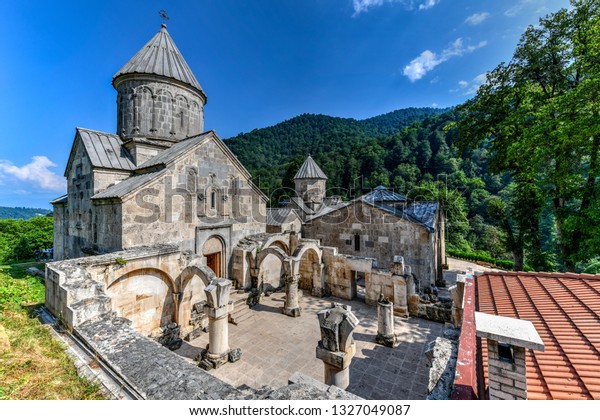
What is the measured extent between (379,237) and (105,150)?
14580 millimetres

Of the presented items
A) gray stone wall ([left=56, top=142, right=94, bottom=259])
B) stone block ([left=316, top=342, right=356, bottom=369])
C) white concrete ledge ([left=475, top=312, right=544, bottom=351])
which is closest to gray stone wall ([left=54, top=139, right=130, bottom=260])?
gray stone wall ([left=56, top=142, right=94, bottom=259])

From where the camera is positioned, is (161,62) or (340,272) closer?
(340,272)

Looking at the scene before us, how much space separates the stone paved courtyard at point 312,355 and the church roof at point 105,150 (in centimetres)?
862

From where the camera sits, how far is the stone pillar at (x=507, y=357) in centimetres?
224

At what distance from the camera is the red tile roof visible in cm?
254

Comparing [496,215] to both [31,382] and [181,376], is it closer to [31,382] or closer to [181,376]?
[181,376]

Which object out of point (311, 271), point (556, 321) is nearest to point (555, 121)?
point (556, 321)

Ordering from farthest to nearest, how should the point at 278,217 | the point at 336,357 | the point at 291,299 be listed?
the point at 278,217, the point at 291,299, the point at 336,357

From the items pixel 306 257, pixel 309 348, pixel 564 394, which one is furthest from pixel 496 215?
pixel 564 394

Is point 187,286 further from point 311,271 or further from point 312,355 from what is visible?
point 311,271

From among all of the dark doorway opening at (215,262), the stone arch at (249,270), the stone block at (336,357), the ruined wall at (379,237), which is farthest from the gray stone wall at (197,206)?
the stone block at (336,357)

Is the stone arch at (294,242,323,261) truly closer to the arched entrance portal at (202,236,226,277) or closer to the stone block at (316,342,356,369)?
the arched entrance portal at (202,236,226,277)

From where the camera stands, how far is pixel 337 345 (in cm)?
419

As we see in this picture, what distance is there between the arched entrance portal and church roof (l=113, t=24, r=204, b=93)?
914cm
